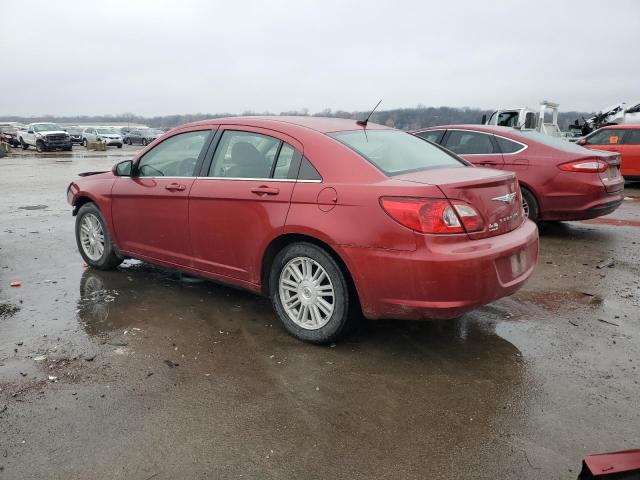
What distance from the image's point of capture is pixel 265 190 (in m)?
3.99

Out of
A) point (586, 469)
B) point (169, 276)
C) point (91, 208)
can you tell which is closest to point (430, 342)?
point (586, 469)

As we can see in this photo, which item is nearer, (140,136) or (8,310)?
(8,310)

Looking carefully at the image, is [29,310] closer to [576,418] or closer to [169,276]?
[169,276]

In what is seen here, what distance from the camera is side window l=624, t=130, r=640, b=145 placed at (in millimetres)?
13547

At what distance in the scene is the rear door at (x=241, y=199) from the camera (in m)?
3.96

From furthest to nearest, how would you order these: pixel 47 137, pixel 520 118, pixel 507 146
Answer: pixel 47 137 → pixel 520 118 → pixel 507 146

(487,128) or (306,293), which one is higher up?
(487,128)

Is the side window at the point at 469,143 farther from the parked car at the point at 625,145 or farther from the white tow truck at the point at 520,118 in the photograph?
the white tow truck at the point at 520,118

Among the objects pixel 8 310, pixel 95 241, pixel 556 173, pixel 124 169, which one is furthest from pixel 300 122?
pixel 556 173

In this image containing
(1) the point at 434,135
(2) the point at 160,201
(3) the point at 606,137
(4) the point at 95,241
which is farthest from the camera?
(3) the point at 606,137

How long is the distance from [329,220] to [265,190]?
0.65 meters

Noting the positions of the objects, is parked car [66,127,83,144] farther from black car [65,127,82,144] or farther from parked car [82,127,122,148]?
parked car [82,127,122,148]

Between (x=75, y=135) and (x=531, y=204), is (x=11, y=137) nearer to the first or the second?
(x=75, y=135)

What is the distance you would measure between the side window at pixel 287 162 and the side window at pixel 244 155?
0.22 ft
